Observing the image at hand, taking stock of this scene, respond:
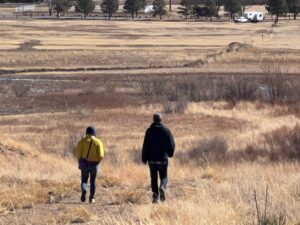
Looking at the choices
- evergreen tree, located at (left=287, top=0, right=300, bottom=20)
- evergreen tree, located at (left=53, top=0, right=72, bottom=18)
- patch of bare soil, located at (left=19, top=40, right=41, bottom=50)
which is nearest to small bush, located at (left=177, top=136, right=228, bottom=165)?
patch of bare soil, located at (left=19, top=40, right=41, bottom=50)

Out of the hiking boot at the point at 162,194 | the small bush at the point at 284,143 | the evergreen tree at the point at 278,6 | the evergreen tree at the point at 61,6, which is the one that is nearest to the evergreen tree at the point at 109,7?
the evergreen tree at the point at 61,6

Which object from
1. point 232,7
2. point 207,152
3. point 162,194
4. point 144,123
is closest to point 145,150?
point 162,194

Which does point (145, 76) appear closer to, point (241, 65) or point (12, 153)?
point (241, 65)

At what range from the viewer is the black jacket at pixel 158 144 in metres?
12.4

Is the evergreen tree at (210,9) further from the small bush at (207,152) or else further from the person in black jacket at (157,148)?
the person in black jacket at (157,148)

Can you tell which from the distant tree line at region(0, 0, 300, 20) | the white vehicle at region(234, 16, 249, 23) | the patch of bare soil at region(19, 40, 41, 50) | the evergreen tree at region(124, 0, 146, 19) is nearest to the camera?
the patch of bare soil at region(19, 40, 41, 50)

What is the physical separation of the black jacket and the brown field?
71cm

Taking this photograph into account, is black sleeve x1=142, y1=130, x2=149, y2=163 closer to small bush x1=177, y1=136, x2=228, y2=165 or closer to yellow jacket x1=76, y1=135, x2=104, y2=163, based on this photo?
yellow jacket x1=76, y1=135, x2=104, y2=163

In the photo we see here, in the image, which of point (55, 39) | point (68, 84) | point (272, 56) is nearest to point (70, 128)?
point (68, 84)

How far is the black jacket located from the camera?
12352 mm

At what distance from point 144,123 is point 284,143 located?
11.1m

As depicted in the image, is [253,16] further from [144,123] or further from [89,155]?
[89,155]

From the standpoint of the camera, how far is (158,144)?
12359 mm

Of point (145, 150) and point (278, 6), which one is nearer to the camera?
point (145, 150)
